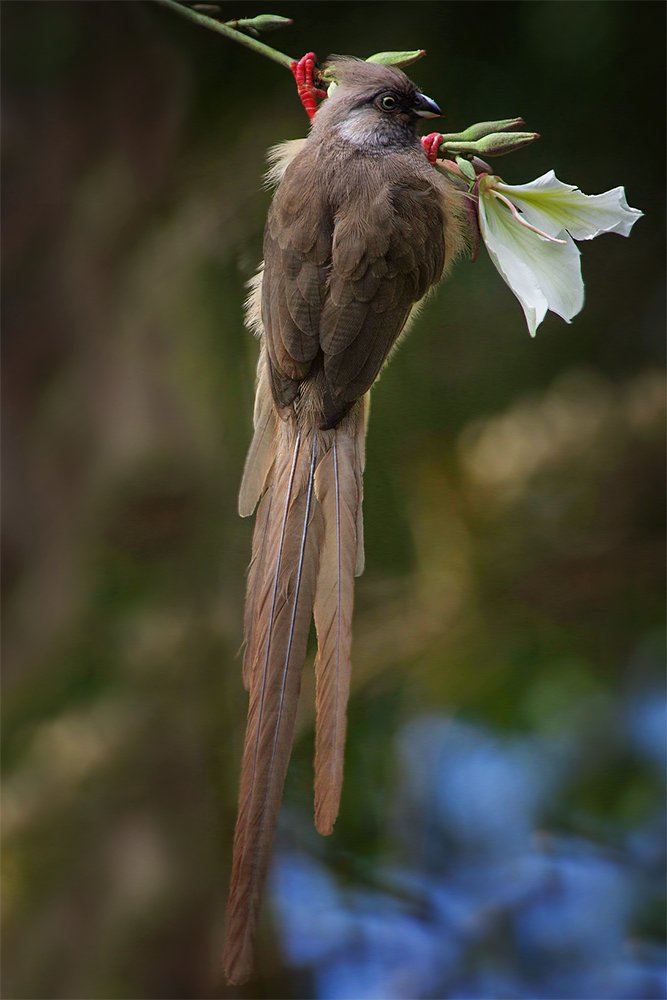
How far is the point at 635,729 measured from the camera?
1.08 meters

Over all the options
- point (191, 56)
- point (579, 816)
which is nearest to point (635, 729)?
point (579, 816)

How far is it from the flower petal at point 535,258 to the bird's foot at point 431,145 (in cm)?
10

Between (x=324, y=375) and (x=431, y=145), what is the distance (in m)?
0.17

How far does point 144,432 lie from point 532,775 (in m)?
0.62

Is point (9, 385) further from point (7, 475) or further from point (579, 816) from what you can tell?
point (579, 816)

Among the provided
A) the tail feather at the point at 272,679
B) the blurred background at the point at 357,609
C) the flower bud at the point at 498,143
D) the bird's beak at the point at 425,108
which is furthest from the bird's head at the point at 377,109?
the blurred background at the point at 357,609

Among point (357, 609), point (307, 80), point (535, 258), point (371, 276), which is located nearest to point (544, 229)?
point (535, 258)

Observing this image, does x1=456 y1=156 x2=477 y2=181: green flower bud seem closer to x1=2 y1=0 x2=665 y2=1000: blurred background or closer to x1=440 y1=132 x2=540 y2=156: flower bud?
x1=440 y1=132 x2=540 y2=156: flower bud

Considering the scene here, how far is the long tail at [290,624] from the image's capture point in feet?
1.81

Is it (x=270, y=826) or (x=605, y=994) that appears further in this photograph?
(x=605, y=994)

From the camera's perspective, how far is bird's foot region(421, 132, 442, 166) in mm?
604

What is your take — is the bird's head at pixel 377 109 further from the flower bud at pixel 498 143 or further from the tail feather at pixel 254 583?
the tail feather at pixel 254 583

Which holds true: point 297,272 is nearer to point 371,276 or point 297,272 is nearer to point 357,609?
point 371,276

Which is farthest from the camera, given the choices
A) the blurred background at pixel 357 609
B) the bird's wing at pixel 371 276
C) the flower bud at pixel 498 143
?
the blurred background at pixel 357 609
